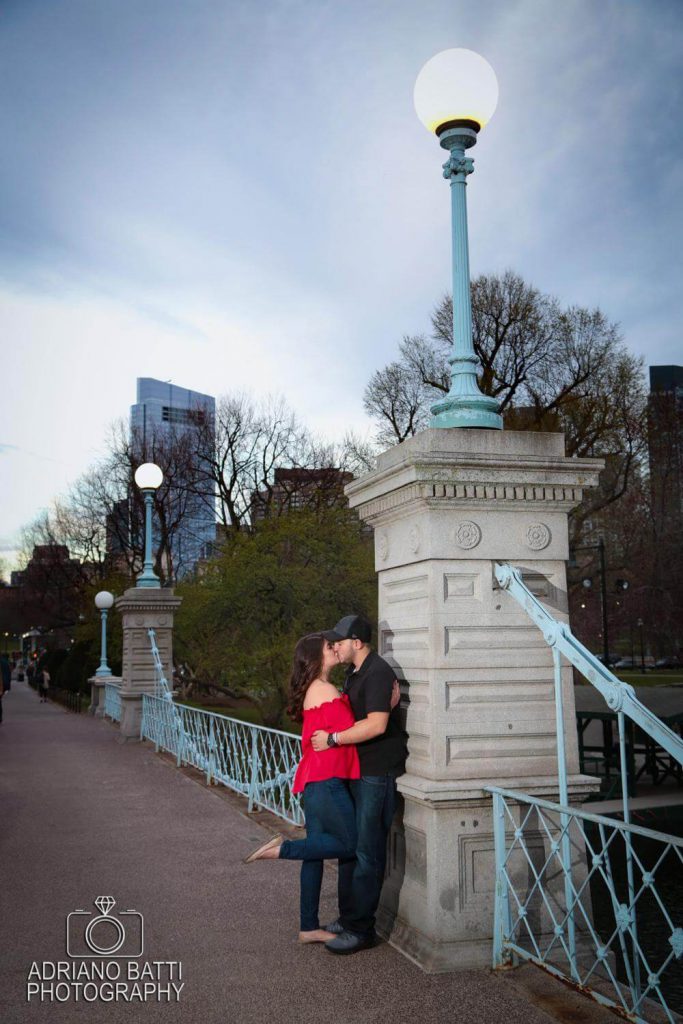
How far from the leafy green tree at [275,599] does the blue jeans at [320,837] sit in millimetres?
11726

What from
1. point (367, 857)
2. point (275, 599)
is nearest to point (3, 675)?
point (275, 599)

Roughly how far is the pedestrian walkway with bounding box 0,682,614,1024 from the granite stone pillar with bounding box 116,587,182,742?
5.30 m

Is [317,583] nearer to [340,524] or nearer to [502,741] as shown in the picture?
[340,524]

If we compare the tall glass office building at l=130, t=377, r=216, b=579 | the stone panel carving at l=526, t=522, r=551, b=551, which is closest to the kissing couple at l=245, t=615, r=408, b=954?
the stone panel carving at l=526, t=522, r=551, b=551

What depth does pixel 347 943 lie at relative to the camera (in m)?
4.73

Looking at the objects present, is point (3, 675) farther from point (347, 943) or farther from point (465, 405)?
point (465, 405)

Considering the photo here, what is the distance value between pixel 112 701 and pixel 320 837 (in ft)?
66.3

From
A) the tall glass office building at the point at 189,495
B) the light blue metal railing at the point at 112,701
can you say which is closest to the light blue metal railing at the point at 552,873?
the light blue metal railing at the point at 112,701

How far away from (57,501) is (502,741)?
44.4 m

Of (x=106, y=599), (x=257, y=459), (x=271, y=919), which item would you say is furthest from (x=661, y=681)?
(x=271, y=919)

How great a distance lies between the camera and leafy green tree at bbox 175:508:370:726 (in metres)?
17.4

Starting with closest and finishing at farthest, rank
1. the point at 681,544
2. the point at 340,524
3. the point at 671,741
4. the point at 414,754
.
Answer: the point at 671,741, the point at 414,754, the point at 340,524, the point at 681,544

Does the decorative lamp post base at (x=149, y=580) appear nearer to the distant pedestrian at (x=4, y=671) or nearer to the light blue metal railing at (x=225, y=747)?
the light blue metal railing at (x=225, y=747)

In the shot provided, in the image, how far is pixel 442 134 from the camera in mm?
5090
